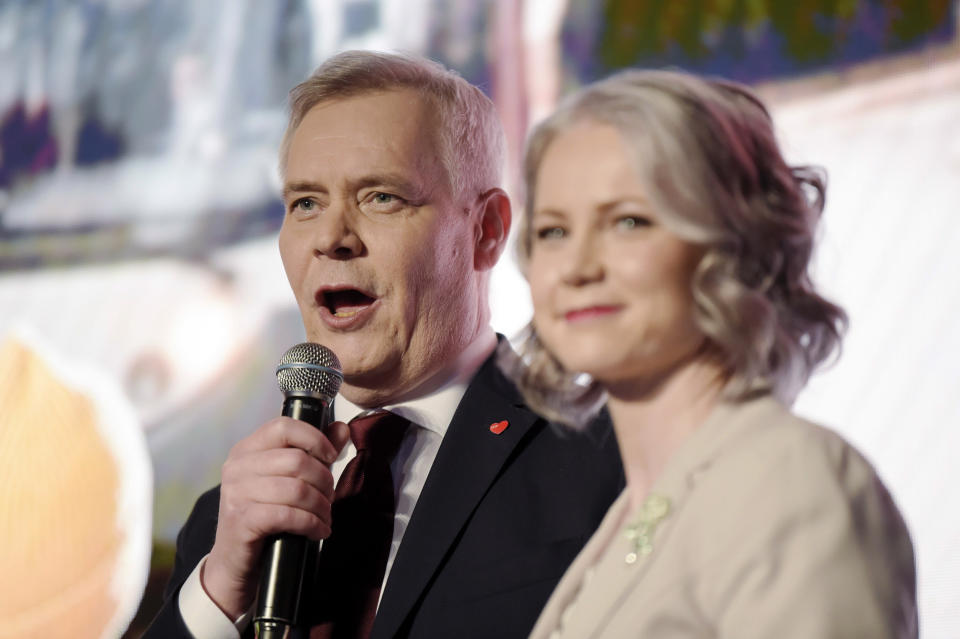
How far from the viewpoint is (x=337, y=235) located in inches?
69.9

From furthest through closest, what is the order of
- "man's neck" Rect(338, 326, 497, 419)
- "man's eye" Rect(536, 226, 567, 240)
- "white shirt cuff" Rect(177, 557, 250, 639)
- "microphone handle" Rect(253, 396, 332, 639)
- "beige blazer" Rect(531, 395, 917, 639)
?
"man's neck" Rect(338, 326, 497, 419), "white shirt cuff" Rect(177, 557, 250, 639), "microphone handle" Rect(253, 396, 332, 639), "man's eye" Rect(536, 226, 567, 240), "beige blazer" Rect(531, 395, 917, 639)

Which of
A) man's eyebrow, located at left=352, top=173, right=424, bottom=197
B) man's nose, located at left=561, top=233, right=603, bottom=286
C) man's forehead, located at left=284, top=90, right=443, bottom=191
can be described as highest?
man's nose, located at left=561, top=233, right=603, bottom=286

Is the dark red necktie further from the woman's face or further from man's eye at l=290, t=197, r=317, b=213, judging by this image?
the woman's face

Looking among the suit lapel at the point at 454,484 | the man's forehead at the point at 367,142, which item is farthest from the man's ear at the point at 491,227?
the suit lapel at the point at 454,484

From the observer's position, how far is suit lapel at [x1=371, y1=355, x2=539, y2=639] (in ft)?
5.18

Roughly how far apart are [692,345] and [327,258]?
0.83 metres

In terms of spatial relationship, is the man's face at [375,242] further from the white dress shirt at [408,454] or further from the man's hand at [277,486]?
the man's hand at [277,486]

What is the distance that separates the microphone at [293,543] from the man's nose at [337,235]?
24cm

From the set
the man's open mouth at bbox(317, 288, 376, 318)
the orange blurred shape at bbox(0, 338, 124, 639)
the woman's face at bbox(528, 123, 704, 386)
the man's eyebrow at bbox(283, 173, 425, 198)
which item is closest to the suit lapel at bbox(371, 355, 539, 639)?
the man's open mouth at bbox(317, 288, 376, 318)

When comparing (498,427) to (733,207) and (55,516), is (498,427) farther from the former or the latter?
(55,516)

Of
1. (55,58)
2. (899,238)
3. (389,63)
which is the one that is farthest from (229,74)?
(899,238)

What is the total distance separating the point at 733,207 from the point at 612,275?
14 centimetres

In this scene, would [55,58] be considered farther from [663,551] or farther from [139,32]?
[663,551]

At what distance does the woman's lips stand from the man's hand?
519 millimetres
